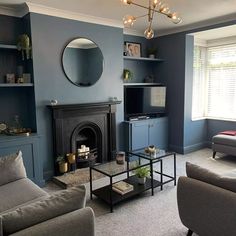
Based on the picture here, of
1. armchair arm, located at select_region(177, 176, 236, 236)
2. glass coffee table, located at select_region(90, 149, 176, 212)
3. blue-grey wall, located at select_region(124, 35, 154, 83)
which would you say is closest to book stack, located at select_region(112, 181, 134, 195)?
glass coffee table, located at select_region(90, 149, 176, 212)

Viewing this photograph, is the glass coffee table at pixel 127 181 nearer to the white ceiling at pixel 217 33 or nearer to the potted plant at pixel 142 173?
the potted plant at pixel 142 173

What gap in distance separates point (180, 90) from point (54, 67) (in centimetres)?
270

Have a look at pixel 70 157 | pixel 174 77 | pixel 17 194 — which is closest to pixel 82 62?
pixel 70 157

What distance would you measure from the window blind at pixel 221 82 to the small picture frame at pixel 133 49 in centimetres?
174

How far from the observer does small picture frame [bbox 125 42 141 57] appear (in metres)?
5.09

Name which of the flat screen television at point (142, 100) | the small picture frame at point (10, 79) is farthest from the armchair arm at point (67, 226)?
the flat screen television at point (142, 100)

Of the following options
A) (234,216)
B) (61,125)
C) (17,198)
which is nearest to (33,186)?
(17,198)

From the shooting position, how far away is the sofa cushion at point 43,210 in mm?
1370

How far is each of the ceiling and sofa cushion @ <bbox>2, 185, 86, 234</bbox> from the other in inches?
109

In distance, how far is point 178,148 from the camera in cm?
530

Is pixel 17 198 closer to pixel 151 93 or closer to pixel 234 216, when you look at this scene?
pixel 234 216

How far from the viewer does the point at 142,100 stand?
5.03m

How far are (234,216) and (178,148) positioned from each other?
351 cm

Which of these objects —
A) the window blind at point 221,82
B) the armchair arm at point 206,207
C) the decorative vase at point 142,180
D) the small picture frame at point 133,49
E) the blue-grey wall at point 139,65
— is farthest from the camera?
the window blind at point 221,82
